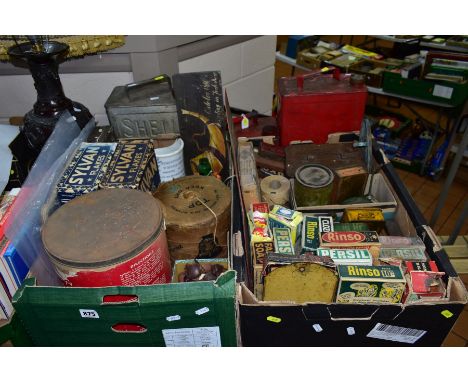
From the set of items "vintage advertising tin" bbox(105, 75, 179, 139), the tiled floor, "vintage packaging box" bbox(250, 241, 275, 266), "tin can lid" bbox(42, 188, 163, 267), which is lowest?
the tiled floor

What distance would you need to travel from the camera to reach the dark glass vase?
4.69 ft

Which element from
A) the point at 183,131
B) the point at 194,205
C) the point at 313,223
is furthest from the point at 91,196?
the point at 313,223

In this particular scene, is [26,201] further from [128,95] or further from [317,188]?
[317,188]

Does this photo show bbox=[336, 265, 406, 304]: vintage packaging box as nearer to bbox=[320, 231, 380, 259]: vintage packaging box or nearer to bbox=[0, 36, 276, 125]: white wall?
bbox=[320, 231, 380, 259]: vintage packaging box

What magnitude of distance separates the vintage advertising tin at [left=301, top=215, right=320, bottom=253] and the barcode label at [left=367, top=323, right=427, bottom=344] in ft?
0.96

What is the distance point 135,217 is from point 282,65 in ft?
16.7

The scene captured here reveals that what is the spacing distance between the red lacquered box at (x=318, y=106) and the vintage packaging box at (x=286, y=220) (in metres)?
0.61

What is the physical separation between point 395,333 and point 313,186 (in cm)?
58

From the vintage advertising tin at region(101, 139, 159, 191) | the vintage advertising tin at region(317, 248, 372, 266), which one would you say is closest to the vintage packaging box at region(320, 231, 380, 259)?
the vintage advertising tin at region(317, 248, 372, 266)

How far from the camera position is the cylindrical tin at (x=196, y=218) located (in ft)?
4.05

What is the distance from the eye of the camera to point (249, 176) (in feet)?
4.86

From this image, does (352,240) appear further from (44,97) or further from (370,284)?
(44,97)

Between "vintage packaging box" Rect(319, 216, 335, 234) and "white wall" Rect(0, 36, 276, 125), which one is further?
"white wall" Rect(0, 36, 276, 125)

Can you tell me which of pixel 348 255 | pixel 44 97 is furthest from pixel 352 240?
pixel 44 97
